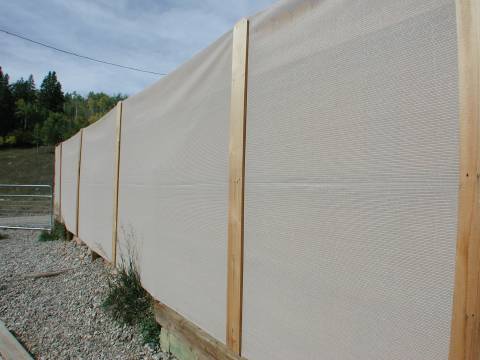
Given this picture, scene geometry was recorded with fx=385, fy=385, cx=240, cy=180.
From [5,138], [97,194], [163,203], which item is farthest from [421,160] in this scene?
[5,138]

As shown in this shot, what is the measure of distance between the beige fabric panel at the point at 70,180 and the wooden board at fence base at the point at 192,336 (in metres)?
5.82

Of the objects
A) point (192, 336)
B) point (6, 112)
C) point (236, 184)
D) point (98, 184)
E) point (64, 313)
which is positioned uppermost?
point (6, 112)

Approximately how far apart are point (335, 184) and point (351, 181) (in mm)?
87

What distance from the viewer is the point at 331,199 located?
172 centimetres

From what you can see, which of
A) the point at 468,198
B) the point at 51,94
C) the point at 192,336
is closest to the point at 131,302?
the point at 192,336

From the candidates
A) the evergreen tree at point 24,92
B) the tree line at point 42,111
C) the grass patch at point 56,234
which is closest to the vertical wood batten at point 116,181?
the grass patch at point 56,234

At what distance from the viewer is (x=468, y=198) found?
1.21 metres

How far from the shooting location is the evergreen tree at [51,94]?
319ft

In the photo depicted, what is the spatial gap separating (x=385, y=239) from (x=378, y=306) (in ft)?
0.89

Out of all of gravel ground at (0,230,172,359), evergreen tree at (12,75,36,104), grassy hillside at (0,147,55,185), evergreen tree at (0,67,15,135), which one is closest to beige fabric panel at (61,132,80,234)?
gravel ground at (0,230,172,359)

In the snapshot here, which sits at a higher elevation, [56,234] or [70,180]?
[70,180]

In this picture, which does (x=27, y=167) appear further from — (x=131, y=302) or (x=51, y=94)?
(x=51, y=94)

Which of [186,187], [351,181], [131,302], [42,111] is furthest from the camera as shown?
[42,111]

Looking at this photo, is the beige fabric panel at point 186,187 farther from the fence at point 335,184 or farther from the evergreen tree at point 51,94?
the evergreen tree at point 51,94
